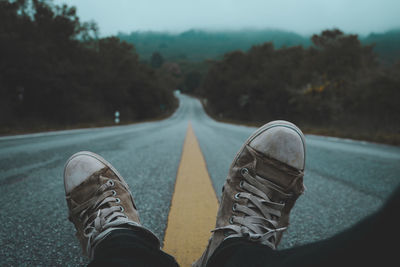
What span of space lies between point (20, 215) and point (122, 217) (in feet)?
1.71

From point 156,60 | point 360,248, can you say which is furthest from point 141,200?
point 156,60

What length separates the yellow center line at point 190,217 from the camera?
2.73 feet

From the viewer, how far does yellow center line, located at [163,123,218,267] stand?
83 centimetres

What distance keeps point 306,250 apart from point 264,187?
0.48 meters

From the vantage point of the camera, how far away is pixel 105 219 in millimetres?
881

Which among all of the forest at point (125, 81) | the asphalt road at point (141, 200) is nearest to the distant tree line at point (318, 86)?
the forest at point (125, 81)

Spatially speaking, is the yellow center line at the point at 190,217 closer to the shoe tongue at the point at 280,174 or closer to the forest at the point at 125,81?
the shoe tongue at the point at 280,174

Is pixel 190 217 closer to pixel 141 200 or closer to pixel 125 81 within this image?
pixel 141 200

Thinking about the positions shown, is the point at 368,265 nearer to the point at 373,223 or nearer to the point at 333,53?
the point at 373,223

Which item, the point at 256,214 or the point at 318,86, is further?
the point at 318,86

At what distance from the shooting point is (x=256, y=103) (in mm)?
28234

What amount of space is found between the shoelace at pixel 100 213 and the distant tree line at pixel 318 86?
7.21 m

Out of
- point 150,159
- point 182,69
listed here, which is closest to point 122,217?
point 150,159

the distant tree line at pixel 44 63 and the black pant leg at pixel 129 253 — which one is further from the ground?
the distant tree line at pixel 44 63
